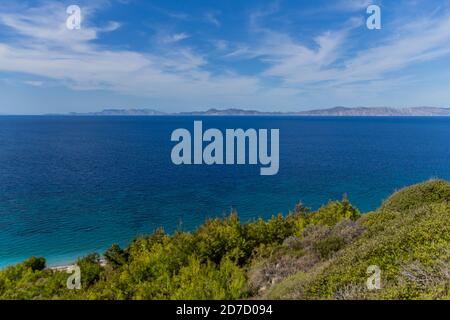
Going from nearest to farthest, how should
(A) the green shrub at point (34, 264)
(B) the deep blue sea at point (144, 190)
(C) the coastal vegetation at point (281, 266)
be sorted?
(C) the coastal vegetation at point (281, 266) → (A) the green shrub at point (34, 264) → (B) the deep blue sea at point (144, 190)

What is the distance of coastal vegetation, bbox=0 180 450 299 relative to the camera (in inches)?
277

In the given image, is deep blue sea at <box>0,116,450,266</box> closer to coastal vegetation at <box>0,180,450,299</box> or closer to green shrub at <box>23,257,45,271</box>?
coastal vegetation at <box>0,180,450,299</box>

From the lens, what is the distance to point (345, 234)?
12.2 m

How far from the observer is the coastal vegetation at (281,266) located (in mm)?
7035

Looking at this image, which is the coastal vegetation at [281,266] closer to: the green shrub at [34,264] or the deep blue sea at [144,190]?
the green shrub at [34,264]

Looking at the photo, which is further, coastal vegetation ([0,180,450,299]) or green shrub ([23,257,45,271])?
green shrub ([23,257,45,271])

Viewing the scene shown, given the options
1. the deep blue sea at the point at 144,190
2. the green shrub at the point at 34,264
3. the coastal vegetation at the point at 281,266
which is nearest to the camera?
the coastal vegetation at the point at 281,266

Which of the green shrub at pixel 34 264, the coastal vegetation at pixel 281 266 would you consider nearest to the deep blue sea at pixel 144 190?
the coastal vegetation at pixel 281 266

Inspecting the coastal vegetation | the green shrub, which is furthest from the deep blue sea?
the green shrub

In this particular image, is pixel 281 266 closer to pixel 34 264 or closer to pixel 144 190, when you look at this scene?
pixel 34 264

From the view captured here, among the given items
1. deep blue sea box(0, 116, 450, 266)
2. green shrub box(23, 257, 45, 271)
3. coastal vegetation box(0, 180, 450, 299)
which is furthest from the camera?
deep blue sea box(0, 116, 450, 266)

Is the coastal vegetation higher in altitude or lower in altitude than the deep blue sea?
higher

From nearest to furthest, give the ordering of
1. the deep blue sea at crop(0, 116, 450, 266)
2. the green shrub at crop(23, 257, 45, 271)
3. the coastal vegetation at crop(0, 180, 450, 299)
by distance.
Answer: the coastal vegetation at crop(0, 180, 450, 299), the green shrub at crop(23, 257, 45, 271), the deep blue sea at crop(0, 116, 450, 266)

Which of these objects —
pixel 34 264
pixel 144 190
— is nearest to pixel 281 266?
pixel 34 264
